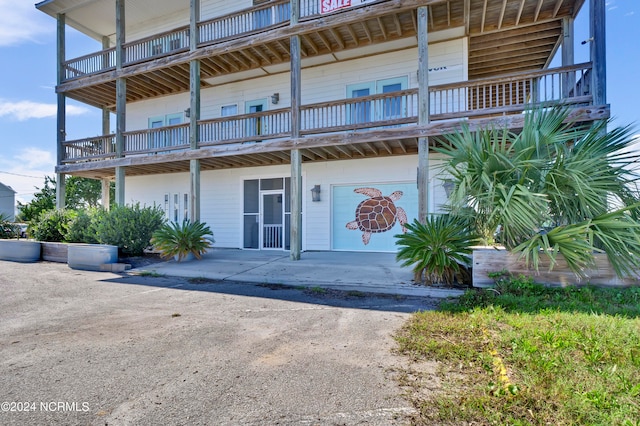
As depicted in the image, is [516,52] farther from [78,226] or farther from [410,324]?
[78,226]

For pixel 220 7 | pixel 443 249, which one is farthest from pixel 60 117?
pixel 443 249

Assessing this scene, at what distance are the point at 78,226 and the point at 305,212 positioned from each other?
719 cm

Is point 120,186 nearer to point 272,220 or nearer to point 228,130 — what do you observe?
point 228,130

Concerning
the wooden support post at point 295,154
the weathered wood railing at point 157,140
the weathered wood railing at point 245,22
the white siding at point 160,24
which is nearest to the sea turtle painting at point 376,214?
the wooden support post at point 295,154

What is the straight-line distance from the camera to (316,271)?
7.96 meters

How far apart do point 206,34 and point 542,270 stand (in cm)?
1151

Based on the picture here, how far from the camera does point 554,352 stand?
3090 mm

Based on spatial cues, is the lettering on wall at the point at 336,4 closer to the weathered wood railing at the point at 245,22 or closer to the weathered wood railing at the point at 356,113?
the weathered wood railing at the point at 245,22

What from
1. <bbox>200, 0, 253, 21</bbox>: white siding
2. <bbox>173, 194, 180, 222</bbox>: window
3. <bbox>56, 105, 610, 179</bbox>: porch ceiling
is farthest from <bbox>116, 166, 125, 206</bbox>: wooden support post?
<bbox>200, 0, 253, 21</bbox>: white siding

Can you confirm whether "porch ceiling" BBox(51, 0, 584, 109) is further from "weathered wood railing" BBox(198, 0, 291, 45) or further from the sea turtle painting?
the sea turtle painting

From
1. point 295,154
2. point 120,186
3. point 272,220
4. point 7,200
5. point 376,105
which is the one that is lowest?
point 272,220

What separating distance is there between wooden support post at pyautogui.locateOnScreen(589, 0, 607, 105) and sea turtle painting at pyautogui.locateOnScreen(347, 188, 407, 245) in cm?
530

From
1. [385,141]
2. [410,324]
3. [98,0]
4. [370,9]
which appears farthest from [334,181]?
[98,0]

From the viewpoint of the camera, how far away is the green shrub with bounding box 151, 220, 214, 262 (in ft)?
31.2
